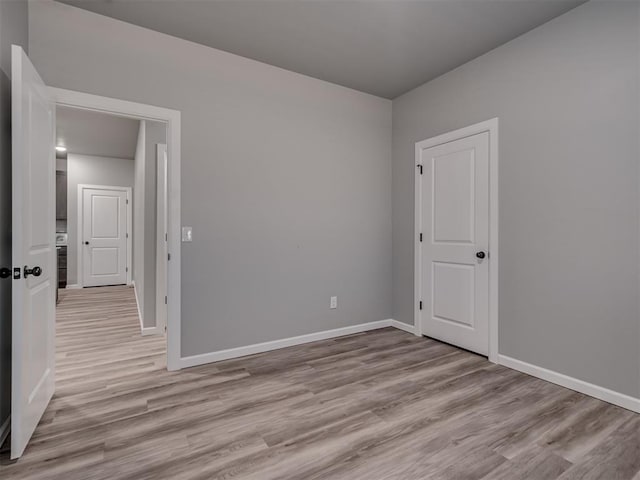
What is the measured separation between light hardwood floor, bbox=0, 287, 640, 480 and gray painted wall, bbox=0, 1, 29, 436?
34 cm

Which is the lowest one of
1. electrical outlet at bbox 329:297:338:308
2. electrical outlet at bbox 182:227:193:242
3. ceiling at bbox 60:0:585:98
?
electrical outlet at bbox 329:297:338:308

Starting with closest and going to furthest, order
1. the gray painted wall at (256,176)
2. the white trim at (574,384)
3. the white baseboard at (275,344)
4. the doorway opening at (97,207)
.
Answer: the white trim at (574,384) → the gray painted wall at (256,176) → the white baseboard at (275,344) → the doorway opening at (97,207)

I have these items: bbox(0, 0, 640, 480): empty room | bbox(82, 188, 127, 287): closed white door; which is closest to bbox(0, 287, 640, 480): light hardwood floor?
bbox(0, 0, 640, 480): empty room

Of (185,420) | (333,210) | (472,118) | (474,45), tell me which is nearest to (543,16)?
(474,45)

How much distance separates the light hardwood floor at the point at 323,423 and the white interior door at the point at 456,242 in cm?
35

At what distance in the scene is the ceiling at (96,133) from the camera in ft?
15.2

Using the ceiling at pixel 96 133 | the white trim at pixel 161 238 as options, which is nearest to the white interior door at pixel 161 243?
the white trim at pixel 161 238

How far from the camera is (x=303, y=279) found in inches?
132

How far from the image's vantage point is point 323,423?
1.93 m

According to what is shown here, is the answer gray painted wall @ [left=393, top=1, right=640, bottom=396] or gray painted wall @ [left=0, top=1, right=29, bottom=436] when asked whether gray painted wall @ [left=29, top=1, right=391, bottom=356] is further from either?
gray painted wall @ [left=393, top=1, right=640, bottom=396]

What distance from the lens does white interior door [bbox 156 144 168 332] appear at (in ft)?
12.2

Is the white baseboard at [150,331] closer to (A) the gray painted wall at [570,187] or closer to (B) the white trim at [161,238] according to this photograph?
(B) the white trim at [161,238]

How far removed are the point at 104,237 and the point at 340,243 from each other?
A: 6.15m

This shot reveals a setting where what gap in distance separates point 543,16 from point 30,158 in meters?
3.43
